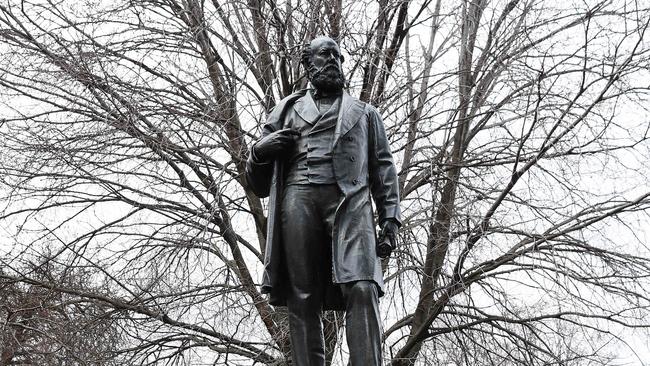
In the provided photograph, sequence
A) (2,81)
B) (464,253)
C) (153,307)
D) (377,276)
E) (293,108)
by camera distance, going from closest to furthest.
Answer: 1. (377,276)
2. (293,108)
3. (464,253)
4. (153,307)
5. (2,81)

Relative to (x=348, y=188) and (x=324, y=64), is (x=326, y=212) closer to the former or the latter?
(x=348, y=188)

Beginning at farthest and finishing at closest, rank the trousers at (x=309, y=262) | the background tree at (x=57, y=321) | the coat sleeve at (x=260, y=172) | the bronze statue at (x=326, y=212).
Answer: the background tree at (x=57, y=321), the coat sleeve at (x=260, y=172), the trousers at (x=309, y=262), the bronze statue at (x=326, y=212)

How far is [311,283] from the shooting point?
18.7 ft

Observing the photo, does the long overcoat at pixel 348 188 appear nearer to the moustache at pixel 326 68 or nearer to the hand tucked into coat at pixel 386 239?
the hand tucked into coat at pixel 386 239

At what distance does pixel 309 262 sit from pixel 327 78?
3.33 feet

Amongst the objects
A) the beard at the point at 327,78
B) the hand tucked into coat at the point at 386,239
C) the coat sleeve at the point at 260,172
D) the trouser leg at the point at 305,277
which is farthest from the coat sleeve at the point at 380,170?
the coat sleeve at the point at 260,172

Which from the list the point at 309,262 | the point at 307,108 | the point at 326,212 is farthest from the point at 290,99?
the point at 309,262

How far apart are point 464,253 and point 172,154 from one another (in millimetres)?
3420

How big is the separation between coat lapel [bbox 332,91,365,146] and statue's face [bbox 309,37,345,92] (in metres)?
0.11

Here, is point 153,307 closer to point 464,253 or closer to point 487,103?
point 464,253

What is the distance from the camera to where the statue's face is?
5938 millimetres

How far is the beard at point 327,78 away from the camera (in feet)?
19.6

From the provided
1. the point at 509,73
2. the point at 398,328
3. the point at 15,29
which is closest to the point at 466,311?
the point at 398,328

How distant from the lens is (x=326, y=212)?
5742 mm
